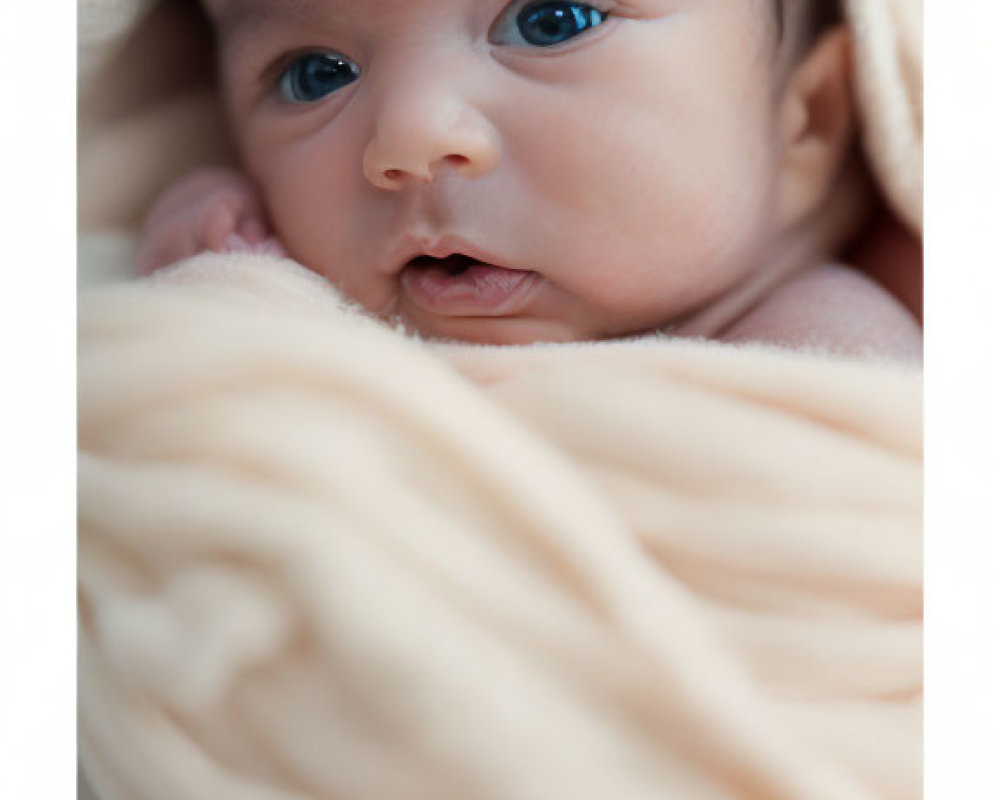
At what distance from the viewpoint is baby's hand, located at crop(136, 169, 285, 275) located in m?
0.60

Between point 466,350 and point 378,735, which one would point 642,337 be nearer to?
point 466,350

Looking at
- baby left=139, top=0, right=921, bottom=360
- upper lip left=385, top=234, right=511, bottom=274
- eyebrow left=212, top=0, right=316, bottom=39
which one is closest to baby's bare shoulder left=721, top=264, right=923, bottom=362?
baby left=139, top=0, right=921, bottom=360

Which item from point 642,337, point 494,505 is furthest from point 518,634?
point 642,337

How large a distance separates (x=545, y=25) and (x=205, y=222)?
0.53 ft

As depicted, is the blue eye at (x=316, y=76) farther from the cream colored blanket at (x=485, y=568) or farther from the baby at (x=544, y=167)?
the cream colored blanket at (x=485, y=568)

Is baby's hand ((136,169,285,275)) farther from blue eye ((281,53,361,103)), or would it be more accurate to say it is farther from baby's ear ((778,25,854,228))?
baby's ear ((778,25,854,228))

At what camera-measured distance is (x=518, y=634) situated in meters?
0.49

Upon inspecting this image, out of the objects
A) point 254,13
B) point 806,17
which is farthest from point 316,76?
point 806,17

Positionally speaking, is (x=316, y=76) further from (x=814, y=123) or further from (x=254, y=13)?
(x=814, y=123)

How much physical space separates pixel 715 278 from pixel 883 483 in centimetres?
11

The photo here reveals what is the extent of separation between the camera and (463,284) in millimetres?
576

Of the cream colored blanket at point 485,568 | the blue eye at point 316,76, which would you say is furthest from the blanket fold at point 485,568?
the blue eye at point 316,76
